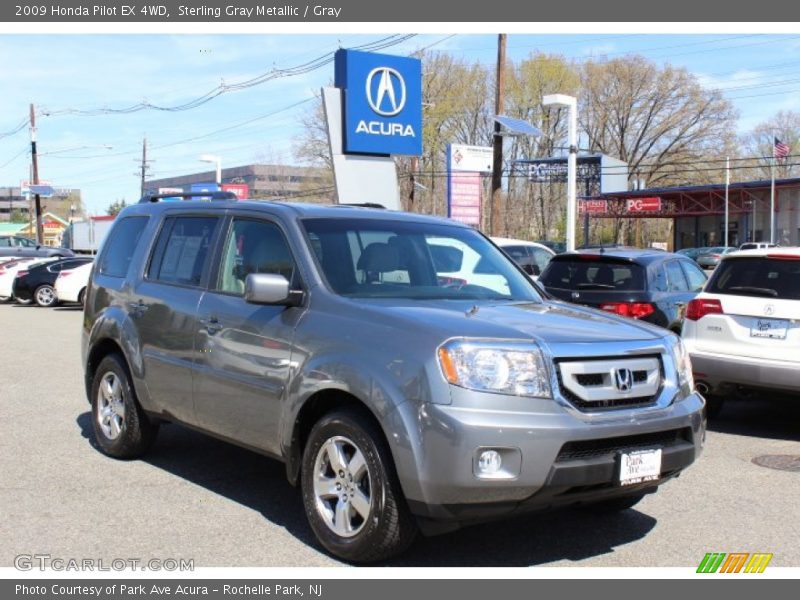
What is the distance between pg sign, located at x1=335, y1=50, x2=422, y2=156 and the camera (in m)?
16.6

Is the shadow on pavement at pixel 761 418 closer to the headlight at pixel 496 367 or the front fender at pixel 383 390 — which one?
the headlight at pixel 496 367

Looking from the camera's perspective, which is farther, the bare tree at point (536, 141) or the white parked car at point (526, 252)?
the bare tree at point (536, 141)

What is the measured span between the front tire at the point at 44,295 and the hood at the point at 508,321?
2306 centimetres

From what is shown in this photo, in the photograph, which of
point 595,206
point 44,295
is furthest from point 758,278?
point 595,206

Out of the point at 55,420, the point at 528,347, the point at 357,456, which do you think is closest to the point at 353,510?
the point at 357,456

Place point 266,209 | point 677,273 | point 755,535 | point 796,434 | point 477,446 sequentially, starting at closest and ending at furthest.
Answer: point 477,446
point 755,535
point 266,209
point 796,434
point 677,273

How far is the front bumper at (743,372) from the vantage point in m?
7.59

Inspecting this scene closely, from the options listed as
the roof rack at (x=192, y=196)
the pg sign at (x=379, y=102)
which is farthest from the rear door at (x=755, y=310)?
the pg sign at (x=379, y=102)

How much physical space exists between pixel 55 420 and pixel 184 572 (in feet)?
15.1

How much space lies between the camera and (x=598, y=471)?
13.9 feet

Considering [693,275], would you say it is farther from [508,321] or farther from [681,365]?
[508,321]

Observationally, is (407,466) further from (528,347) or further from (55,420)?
(55,420)

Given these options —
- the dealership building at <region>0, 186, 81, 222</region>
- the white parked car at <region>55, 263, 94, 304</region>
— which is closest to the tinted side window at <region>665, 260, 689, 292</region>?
the white parked car at <region>55, 263, 94, 304</region>

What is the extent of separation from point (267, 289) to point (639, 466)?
86.7 inches
